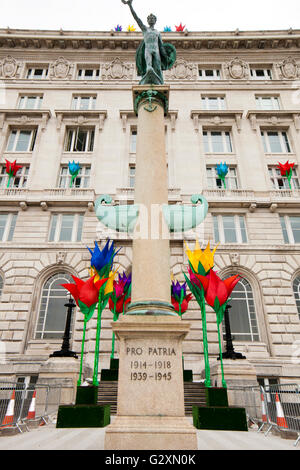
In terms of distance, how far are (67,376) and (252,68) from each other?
30.3 meters

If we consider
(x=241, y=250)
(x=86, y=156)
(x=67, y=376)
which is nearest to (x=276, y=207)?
(x=241, y=250)

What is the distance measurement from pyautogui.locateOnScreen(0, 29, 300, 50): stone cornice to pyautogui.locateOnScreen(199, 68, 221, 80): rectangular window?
2.00 m

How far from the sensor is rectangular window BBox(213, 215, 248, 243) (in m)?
A: 20.2

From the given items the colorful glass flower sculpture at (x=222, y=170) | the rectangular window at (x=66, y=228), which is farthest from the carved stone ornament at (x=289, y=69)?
the rectangular window at (x=66, y=228)

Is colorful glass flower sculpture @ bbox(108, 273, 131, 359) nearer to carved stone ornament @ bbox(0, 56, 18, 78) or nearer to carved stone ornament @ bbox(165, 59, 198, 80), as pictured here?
carved stone ornament @ bbox(165, 59, 198, 80)

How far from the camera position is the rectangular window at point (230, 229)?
2023 centimetres

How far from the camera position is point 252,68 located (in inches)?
1105

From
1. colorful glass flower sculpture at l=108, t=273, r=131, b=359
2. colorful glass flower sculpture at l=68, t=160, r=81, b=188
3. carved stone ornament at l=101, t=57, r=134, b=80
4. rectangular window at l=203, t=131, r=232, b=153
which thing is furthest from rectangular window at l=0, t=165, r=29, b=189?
rectangular window at l=203, t=131, r=232, b=153

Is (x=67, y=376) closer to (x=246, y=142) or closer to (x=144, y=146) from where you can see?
(x=144, y=146)

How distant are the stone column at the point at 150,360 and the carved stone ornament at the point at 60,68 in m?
25.3

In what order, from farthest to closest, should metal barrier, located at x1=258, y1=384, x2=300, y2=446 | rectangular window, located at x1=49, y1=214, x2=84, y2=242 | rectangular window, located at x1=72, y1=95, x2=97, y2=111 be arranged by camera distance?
1. rectangular window, located at x1=72, y1=95, x2=97, y2=111
2. rectangular window, located at x1=49, y1=214, x2=84, y2=242
3. metal barrier, located at x1=258, y1=384, x2=300, y2=446

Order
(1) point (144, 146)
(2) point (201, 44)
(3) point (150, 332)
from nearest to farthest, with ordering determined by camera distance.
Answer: (3) point (150, 332) < (1) point (144, 146) < (2) point (201, 44)

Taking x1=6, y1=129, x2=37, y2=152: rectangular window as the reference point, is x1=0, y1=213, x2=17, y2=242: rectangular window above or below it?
below

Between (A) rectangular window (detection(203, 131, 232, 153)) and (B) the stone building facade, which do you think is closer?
(B) the stone building facade
